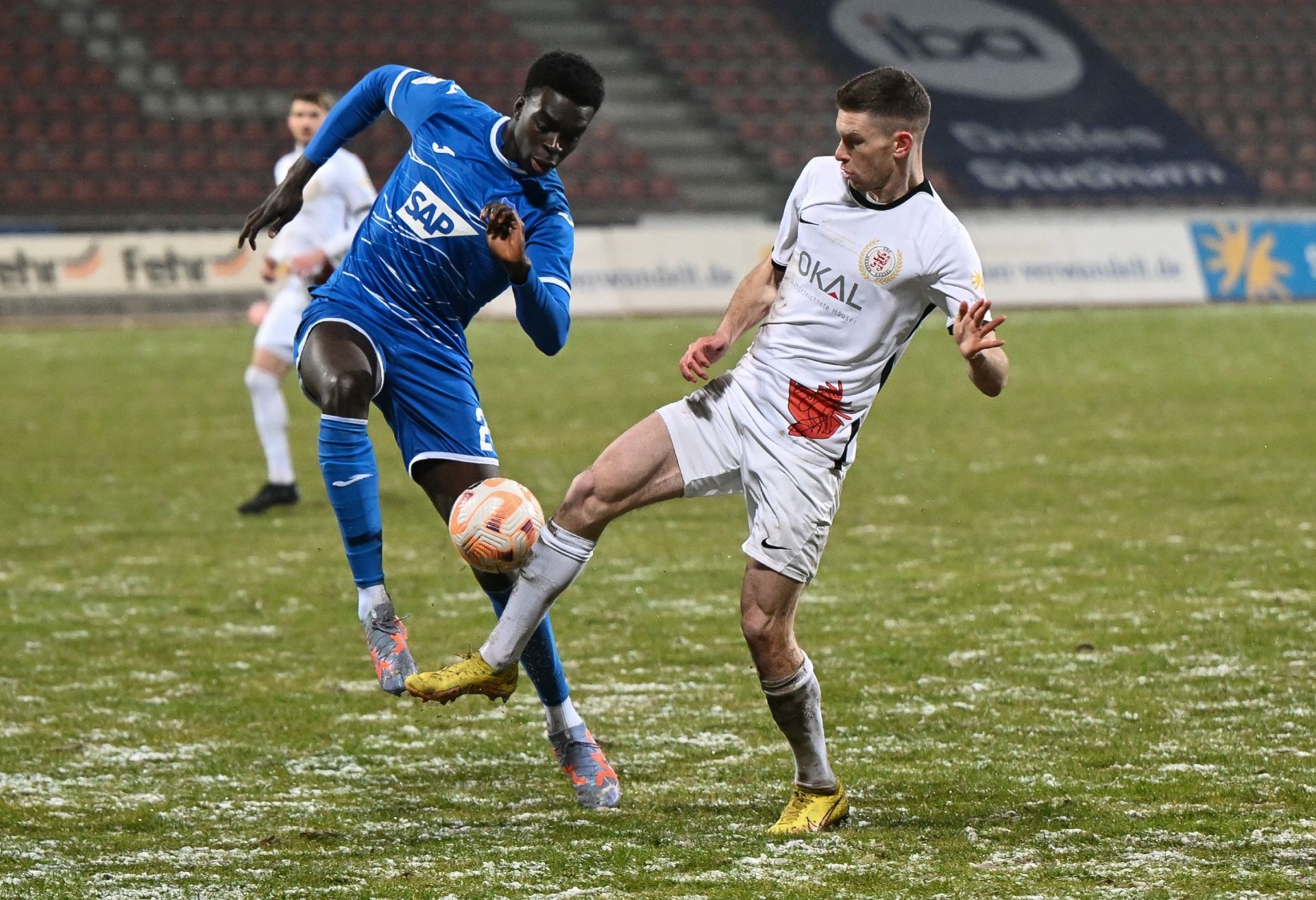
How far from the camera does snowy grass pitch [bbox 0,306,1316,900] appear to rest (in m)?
4.26

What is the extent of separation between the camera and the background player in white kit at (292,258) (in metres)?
10.6

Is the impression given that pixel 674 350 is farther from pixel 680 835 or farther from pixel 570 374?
pixel 680 835

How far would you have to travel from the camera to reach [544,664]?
5297 millimetres

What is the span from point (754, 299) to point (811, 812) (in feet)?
4.63

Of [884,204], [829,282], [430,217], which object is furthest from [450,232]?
[884,204]

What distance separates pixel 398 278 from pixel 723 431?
1269 mm

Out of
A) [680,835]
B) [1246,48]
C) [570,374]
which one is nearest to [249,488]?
[570,374]

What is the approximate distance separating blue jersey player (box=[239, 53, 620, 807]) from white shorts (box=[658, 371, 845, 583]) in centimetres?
62

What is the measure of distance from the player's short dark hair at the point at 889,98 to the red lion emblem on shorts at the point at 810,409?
2.37 ft

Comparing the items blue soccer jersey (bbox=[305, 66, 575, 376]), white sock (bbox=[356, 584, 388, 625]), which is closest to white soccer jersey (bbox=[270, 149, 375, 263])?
blue soccer jersey (bbox=[305, 66, 575, 376])

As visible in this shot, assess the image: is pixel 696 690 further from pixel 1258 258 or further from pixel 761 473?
pixel 1258 258

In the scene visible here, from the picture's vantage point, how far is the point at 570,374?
17828 mm

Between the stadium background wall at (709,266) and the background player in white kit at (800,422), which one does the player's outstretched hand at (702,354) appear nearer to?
the background player in white kit at (800,422)

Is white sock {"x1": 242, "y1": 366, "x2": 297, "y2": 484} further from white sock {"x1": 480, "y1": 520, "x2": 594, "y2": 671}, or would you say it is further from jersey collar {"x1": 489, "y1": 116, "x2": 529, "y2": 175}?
white sock {"x1": 480, "y1": 520, "x2": 594, "y2": 671}
